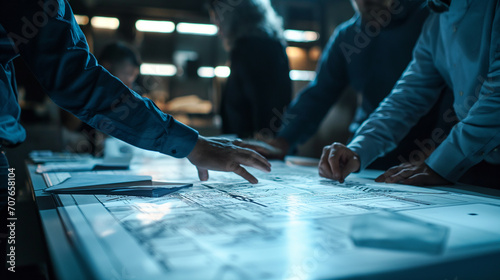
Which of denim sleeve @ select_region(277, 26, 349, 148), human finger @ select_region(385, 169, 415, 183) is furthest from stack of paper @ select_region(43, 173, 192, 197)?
denim sleeve @ select_region(277, 26, 349, 148)

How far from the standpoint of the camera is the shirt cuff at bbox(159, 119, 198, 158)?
978 millimetres

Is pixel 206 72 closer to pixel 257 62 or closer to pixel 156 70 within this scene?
pixel 156 70

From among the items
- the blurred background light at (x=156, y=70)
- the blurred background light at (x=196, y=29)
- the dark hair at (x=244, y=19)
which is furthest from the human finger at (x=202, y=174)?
the blurred background light at (x=196, y=29)

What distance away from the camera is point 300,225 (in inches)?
22.7

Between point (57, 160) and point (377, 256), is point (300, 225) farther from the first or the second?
point (57, 160)

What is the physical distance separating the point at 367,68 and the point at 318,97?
312mm

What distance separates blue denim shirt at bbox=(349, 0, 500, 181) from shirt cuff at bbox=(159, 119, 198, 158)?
0.60 m

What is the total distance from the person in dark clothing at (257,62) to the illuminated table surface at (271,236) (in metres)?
1.35

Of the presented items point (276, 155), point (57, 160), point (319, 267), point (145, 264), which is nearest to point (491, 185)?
point (276, 155)

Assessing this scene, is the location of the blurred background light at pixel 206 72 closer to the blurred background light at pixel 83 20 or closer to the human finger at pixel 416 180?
the blurred background light at pixel 83 20

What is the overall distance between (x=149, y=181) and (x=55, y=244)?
1.78 ft

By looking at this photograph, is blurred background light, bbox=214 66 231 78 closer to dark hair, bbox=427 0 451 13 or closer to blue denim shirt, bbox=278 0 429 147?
blue denim shirt, bbox=278 0 429 147

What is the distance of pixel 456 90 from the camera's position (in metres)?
1.31

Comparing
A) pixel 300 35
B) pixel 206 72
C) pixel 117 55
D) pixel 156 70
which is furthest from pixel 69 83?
pixel 300 35
